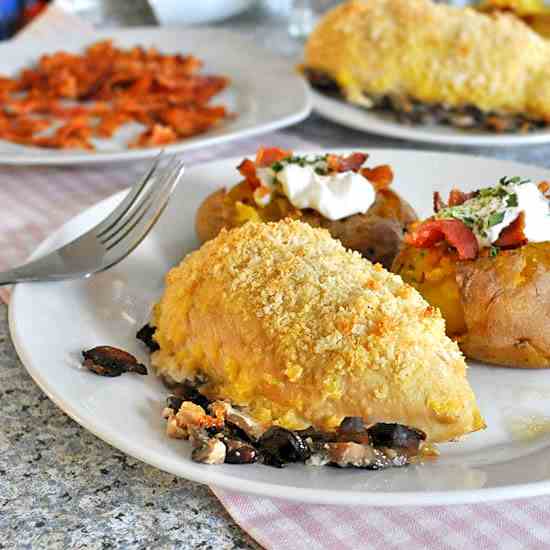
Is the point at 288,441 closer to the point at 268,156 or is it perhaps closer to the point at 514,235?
the point at 514,235

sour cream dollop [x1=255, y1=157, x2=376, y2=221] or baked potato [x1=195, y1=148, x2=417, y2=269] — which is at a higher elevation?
sour cream dollop [x1=255, y1=157, x2=376, y2=221]

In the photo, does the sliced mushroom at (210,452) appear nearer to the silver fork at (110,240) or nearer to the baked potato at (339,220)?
the silver fork at (110,240)

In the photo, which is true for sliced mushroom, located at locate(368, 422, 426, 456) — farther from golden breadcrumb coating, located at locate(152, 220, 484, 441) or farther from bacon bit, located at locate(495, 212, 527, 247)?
bacon bit, located at locate(495, 212, 527, 247)

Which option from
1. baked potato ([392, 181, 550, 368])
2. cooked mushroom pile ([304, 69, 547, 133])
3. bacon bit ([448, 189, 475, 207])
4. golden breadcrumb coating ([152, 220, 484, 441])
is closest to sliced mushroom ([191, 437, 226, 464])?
golden breadcrumb coating ([152, 220, 484, 441])

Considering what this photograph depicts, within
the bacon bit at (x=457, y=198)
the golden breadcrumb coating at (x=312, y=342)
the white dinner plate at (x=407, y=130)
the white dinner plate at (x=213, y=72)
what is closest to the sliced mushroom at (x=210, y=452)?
the golden breadcrumb coating at (x=312, y=342)

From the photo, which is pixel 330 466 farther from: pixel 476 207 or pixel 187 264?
pixel 476 207

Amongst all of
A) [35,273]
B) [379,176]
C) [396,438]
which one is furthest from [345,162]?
[396,438]
